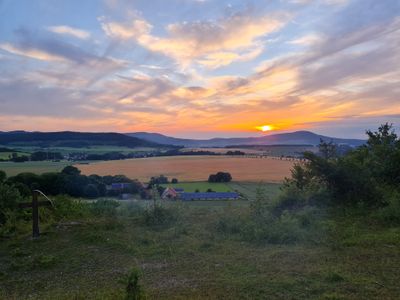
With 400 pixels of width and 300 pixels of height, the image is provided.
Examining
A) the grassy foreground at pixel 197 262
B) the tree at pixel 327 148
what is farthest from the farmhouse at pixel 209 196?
the tree at pixel 327 148

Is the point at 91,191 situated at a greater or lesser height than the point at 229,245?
greater

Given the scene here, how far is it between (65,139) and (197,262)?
39330mm

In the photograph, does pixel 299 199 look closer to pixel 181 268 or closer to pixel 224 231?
pixel 224 231

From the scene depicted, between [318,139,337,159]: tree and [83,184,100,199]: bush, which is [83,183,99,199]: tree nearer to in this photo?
[83,184,100,199]: bush

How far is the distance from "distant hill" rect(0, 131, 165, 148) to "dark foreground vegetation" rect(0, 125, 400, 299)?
3192 cm

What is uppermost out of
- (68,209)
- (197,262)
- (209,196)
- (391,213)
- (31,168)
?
(31,168)

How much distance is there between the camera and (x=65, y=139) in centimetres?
4122

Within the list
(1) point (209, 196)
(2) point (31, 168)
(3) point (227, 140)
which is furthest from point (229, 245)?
(3) point (227, 140)

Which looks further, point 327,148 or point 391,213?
point 327,148

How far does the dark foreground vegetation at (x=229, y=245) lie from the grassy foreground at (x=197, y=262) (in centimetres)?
2

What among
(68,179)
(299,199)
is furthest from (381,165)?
(68,179)

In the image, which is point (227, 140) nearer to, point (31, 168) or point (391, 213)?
point (31, 168)

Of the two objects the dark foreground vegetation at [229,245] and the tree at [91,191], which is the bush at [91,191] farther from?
the dark foreground vegetation at [229,245]

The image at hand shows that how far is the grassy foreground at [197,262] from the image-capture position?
4383 mm
